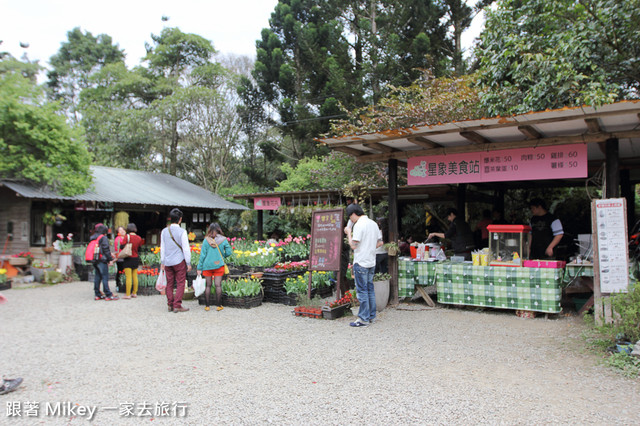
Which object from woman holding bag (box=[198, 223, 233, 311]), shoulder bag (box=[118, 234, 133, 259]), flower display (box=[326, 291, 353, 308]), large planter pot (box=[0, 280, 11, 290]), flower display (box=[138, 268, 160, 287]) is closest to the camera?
flower display (box=[326, 291, 353, 308])

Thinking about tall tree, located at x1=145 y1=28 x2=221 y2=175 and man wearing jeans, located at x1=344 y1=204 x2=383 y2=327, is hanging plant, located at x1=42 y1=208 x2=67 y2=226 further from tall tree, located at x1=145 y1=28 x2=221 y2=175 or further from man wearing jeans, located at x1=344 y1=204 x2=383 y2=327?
tall tree, located at x1=145 y1=28 x2=221 y2=175

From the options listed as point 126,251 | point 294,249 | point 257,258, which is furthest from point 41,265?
point 294,249

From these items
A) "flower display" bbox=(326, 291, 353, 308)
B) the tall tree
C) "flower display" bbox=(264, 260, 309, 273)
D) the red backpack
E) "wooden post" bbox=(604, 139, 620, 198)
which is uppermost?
the tall tree

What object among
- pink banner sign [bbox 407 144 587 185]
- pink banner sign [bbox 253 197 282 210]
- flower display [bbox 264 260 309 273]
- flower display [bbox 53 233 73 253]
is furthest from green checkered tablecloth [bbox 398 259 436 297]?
flower display [bbox 53 233 73 253]

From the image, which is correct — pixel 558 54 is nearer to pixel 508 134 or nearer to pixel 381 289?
pixel 508 134

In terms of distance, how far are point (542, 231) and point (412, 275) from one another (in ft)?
7.58

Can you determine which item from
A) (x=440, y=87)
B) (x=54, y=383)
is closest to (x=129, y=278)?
(x=54, y=383)

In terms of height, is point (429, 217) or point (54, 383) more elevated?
point (429, 217)

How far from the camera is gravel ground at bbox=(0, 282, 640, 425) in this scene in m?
3.32

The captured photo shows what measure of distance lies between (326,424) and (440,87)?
508 inches

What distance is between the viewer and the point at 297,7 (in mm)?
23547

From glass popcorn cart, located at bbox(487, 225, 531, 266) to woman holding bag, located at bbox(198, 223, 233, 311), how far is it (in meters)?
4.60

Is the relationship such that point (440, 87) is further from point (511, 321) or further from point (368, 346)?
point (368, 346)

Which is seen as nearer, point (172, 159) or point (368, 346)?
point (368, 346)
